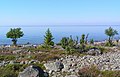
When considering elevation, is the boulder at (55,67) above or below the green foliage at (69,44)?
above

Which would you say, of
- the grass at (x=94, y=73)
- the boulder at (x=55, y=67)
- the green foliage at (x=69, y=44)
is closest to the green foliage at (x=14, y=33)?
the green foliage at (x=69, y=44)

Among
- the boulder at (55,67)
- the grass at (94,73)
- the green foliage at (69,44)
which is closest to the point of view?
the grass at (94,73)

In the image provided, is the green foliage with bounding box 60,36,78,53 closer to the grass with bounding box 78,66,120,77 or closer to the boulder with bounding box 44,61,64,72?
the boulder with bounding box 44,61,64,72

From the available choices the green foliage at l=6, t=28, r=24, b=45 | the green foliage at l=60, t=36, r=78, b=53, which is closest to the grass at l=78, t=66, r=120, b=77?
the green foliage at l=60, t=36, r=78, b=53

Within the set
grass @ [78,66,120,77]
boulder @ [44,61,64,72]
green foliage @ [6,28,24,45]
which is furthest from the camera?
green foliage @ [6,28,24,45]

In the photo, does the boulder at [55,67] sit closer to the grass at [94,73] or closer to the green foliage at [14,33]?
the grass at [94,73]

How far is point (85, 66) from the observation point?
32.3 m

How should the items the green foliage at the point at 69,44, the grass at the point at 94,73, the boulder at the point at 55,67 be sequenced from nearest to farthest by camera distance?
the grass at the point at 94,73 → the boulder at the point at 55,67 → the green foliage at the point at 69,44

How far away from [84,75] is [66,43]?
32.8 meters

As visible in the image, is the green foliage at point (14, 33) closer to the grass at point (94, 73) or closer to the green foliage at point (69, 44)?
the green foliage at point (69, 44)

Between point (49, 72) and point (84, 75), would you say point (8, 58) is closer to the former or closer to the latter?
point (49, 72)

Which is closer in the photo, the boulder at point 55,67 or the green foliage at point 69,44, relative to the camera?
the boulder at point 55,67

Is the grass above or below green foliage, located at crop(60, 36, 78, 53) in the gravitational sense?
above

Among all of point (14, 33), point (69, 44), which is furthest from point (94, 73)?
point (14, 33)
